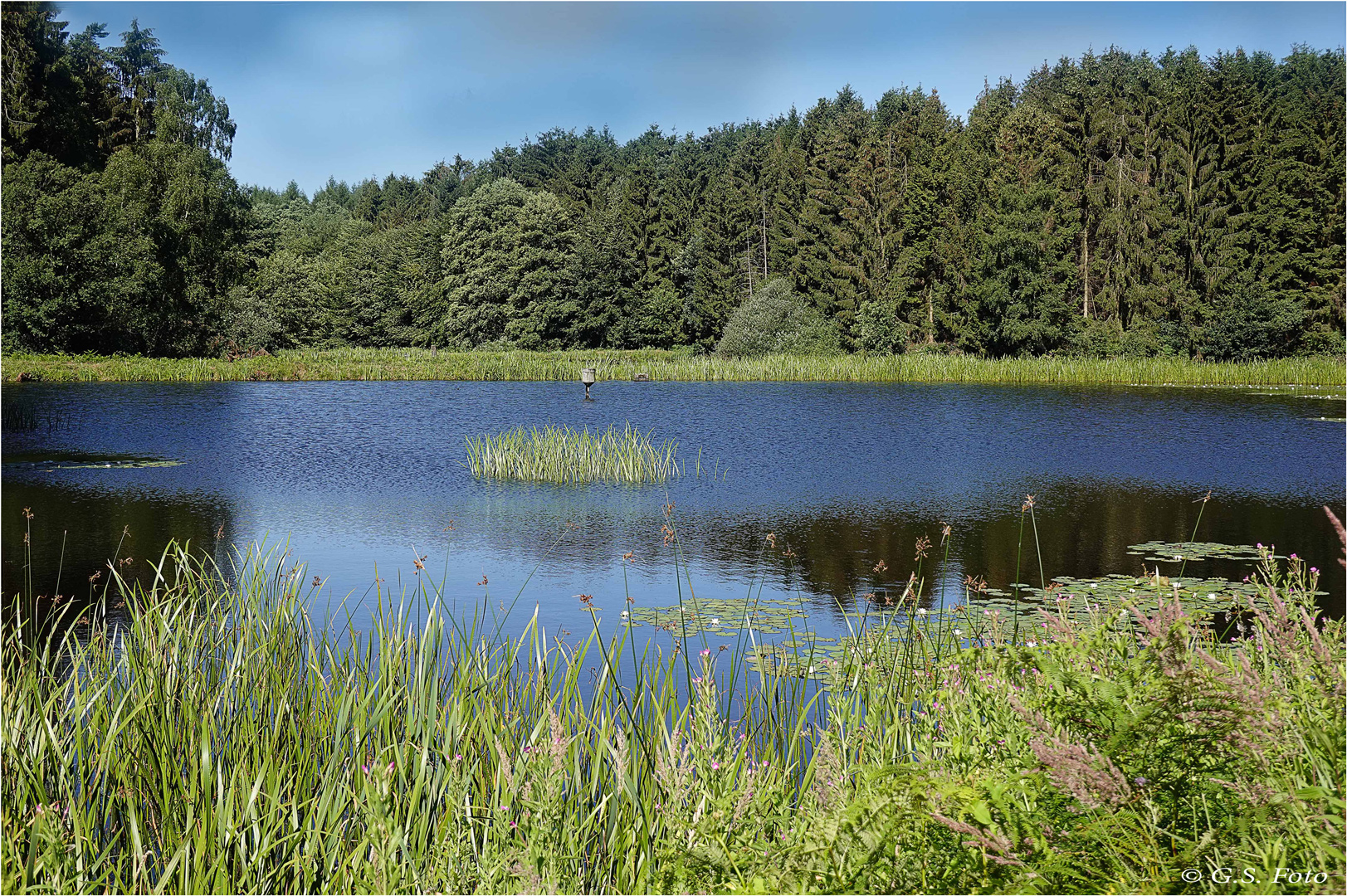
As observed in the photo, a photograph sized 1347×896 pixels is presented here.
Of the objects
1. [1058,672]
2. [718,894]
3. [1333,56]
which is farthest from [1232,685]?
[1333,56]

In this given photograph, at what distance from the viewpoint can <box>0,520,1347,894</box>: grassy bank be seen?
2.13 metres

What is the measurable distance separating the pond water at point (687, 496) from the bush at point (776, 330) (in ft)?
67.7

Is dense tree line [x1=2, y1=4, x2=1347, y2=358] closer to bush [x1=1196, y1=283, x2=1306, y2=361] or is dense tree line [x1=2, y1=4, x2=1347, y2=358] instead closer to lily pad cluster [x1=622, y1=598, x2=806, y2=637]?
bush [x1=1196, y1=283, x2=1306, y2=361]

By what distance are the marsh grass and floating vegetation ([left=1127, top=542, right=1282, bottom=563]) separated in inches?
912

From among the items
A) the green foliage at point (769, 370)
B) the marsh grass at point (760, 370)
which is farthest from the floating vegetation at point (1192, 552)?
the green foliage at point (769, 370)

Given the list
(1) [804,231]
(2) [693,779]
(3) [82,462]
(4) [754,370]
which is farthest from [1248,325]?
(2) [693,779]

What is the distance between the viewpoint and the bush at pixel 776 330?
150 ft

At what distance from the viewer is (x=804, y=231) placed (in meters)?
53.9

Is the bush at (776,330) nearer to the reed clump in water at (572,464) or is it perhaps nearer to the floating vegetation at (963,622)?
the reed clump in water at (572,464)

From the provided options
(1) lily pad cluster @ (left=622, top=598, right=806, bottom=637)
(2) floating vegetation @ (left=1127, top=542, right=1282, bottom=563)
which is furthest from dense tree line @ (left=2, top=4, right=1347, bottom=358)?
(2) floating vegetation @ (left=1127, top=542, right=1282, bottom=563)

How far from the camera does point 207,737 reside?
3.23 meters

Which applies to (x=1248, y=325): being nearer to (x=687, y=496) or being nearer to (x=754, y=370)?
(x=754, y=370)

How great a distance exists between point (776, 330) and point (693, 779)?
144 ft

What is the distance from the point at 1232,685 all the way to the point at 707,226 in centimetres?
5908
